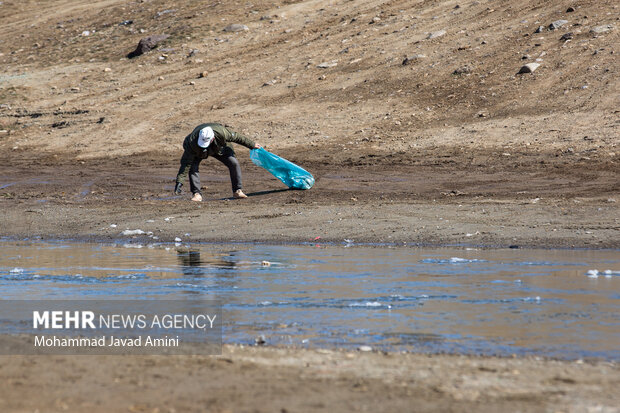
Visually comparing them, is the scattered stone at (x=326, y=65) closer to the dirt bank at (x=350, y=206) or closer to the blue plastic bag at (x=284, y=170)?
the dirt bank at (x=350, y=206)

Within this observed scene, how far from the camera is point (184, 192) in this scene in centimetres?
1435

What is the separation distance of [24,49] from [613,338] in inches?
1085

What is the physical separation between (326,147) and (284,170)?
393cm

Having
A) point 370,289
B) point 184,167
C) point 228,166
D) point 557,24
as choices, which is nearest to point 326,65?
point 557,24

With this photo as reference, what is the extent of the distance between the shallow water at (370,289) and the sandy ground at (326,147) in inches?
20.5

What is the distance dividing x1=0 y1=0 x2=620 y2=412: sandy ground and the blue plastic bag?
25 cm

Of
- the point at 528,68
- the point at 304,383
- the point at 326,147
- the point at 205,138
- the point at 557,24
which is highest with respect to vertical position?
the point at 557,24

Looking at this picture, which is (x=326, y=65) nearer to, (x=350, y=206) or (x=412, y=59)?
(x=412, y=59)

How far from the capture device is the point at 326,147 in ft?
58.1

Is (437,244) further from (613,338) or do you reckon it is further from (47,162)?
(47,162)

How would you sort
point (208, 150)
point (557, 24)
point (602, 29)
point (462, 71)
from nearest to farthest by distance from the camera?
point (208, 150), point (462, 71), point (602, 29), point (557, 24)

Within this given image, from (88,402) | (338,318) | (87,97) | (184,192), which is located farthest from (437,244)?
(87,97)

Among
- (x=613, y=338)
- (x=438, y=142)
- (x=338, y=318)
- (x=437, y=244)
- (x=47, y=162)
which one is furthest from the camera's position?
(x=47, y=162)

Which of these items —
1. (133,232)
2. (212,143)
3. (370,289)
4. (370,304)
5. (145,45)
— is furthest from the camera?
(145,45)
